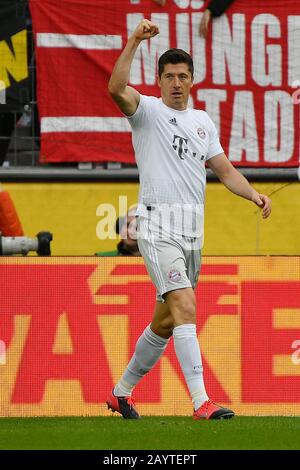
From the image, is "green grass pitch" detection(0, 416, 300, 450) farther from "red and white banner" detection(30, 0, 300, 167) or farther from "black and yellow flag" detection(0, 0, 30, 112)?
"black and yellow flag" detection(0, 0, 30, 112)

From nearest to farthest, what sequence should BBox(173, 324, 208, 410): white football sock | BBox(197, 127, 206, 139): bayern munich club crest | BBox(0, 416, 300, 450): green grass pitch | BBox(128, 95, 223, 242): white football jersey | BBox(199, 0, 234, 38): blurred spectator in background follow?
BBox(0, 416, 300, 450): green grass pitch → BBox(173, 324, 208, 410): white football sock → BBox(128, 95, 223, 242): white football jersey → BBox(197, 127, 206, 139): bayern munich club crest → BBox(199, 0, 234, 38): blurred spectator in background

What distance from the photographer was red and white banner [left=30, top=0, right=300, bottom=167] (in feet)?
45.6

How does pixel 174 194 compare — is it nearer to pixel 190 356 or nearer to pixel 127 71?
pixel 127 71

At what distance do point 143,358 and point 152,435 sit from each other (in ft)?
4.44

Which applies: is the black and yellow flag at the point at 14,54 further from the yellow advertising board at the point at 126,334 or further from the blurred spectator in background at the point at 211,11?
the yellow advertising board at the point at 126,334

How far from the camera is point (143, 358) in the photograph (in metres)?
8.94

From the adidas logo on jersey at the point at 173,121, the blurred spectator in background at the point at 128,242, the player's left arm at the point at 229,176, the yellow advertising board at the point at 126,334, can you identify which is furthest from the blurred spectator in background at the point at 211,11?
the adidas logo on jersey at the point at 173,121

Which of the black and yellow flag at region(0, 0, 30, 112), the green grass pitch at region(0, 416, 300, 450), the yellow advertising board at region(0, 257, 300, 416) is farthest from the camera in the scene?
the black and yellow flag at region(0, 0, 30, 112)

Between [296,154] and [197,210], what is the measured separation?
5393mm

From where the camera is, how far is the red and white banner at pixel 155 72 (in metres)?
13.9

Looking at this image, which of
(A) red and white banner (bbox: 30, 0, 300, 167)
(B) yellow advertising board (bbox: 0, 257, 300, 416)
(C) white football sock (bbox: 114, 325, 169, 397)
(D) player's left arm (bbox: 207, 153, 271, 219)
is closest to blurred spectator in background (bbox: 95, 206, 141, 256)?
(B) yellow advertising board (bbox: 0, 257, 300, 416)

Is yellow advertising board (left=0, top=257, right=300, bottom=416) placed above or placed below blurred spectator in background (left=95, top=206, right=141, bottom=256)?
below

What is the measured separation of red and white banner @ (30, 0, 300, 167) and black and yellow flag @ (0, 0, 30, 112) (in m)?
0.18

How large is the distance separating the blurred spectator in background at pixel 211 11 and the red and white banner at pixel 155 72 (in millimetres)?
67
